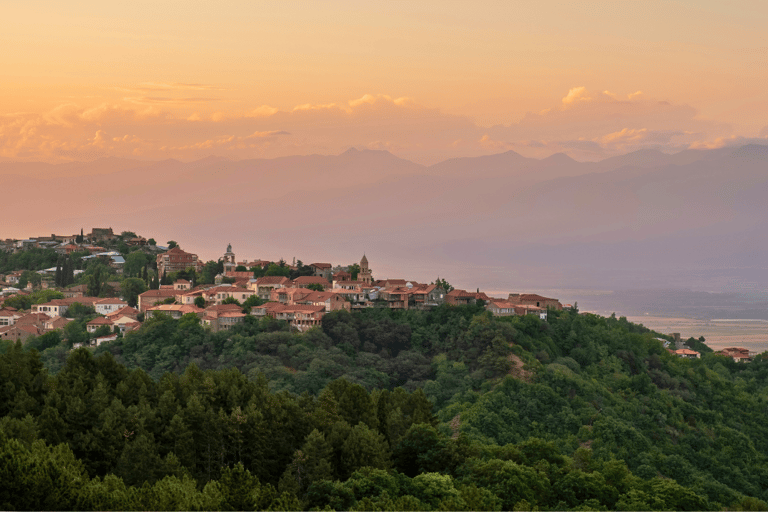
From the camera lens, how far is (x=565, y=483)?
32.8 metres

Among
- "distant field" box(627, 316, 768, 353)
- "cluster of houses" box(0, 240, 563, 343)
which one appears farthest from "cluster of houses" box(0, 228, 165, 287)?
"distant field" box(627, 316, 768, 353)

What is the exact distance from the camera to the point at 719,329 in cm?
12644

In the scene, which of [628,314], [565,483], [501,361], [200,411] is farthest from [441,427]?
[628,314]

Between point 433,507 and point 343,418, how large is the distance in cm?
765

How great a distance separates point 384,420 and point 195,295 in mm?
40523

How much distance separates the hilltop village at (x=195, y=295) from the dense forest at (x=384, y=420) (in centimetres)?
193

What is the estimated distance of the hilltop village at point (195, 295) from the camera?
67.1m

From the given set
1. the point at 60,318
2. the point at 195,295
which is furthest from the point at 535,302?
the point at 60,318

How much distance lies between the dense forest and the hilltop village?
1930mm

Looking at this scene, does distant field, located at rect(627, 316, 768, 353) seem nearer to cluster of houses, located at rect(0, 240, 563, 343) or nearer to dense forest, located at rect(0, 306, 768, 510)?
dense forest, located at rect(0, 306, 768, 510)

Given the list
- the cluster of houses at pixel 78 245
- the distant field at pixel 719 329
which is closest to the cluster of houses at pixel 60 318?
the cluster of houses at pixel 78 245

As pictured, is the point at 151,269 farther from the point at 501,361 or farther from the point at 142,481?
the point at 142,481

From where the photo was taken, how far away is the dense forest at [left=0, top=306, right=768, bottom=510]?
25.4 metres

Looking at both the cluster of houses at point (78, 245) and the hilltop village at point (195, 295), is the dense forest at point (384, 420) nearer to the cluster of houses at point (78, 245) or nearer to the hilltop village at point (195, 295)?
the hilltop village at point (195, 295)
